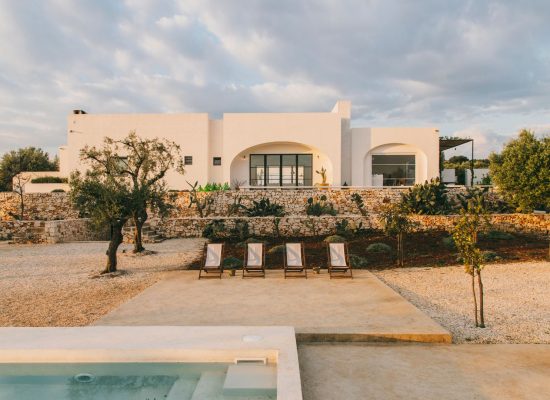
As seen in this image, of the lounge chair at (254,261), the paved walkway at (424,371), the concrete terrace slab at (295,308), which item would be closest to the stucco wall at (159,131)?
the lounge chair at (254,261)

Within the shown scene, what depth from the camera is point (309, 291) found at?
828 cm

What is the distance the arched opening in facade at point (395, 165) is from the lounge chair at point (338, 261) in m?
15.0

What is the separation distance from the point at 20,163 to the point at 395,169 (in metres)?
26.9

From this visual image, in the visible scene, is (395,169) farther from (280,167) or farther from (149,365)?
A: (149,365)

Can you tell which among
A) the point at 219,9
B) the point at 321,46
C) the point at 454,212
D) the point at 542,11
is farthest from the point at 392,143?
the point at 219,9

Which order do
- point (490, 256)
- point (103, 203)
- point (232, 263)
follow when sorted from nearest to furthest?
point (103, 203) < point (232, 263) < point (490, 256)

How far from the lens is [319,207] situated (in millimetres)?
19016

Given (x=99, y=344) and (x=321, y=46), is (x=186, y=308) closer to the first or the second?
(x=99, y=344)

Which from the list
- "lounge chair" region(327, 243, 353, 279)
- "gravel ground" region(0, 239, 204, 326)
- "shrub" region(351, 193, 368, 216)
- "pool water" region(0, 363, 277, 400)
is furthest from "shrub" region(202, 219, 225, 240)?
"pool water" region(0, 363, 277, 400)

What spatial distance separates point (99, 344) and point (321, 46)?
12.0m

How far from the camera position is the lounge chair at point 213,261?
9.77m

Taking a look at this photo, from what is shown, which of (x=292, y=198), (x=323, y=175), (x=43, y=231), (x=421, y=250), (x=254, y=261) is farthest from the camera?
(x=323, y=175)

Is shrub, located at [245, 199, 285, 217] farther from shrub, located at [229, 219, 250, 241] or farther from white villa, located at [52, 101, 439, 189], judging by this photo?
white villa, located at [52, 101, 439, 189]

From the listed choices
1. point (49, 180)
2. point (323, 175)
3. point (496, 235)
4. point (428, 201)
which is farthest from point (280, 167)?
point (49, 180)
